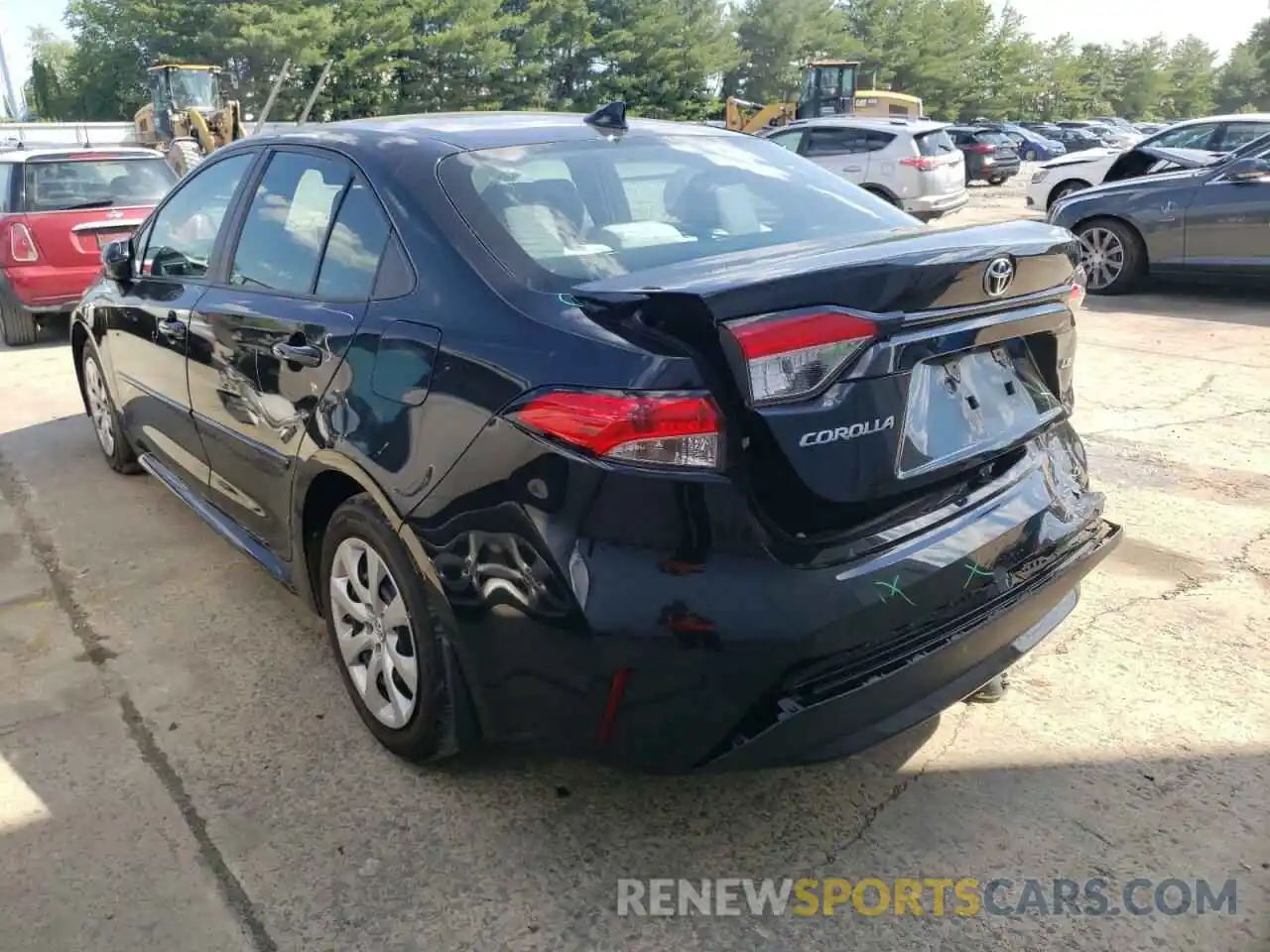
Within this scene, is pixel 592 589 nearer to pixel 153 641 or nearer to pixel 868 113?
pixel 153 641

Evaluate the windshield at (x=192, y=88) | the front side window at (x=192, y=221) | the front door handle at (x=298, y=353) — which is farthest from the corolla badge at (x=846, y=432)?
the windshield at (x=192, y=88)

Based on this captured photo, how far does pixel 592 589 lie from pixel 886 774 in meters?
1.13

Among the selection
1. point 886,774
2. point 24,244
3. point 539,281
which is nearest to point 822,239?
point 539,281

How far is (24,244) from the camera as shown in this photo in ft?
27.1

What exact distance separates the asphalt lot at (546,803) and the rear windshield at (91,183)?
19.9 feet

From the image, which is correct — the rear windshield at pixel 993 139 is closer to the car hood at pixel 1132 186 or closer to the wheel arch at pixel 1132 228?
the car hood at pixel 1132 186

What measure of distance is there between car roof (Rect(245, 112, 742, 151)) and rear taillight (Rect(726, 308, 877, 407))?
1208 mm

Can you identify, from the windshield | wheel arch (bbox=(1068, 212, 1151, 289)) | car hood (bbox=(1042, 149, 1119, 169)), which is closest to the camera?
wheel arch (bbox=(1068, 212, 1151, 289))

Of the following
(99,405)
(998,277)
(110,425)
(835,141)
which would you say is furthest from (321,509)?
Answer: (835,141)

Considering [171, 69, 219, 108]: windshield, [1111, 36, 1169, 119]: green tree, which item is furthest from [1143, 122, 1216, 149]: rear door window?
[1111, 36, 1169, 119]: green tree

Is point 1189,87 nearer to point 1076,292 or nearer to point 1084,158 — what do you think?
point 1084,158

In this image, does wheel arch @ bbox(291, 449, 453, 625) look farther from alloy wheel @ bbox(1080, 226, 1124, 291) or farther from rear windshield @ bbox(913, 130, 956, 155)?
rear windshield @ bbox(913, 130, 956, 155)

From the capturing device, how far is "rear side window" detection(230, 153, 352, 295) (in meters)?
2.92

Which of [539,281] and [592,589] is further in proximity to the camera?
[539,281]
